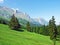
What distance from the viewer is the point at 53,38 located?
104875mm

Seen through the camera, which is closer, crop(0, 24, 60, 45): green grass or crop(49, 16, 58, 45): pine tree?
crop(0, 24, 60, 45): green grass

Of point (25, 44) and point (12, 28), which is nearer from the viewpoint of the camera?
point (25, 44)

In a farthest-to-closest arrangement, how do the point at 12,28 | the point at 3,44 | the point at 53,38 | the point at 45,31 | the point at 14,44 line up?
the point at 45,31 < the point at 12,28 < the point at 53,38 < the point at 14,44 < the point at 3,44

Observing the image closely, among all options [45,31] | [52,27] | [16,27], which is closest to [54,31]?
[52,27]

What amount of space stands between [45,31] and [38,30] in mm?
11618

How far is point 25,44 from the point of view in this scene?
71.6 meters

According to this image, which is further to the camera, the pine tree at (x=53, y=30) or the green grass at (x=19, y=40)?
the pine tree at (x=53, y=30)

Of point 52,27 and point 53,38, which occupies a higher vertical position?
point 52,27

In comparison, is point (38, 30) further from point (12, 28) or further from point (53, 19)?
point (53, 19)

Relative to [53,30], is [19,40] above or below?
below

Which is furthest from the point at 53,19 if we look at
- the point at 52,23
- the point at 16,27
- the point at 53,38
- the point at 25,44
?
the point at 25,44

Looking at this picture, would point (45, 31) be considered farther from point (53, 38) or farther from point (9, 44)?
point (9, 44)

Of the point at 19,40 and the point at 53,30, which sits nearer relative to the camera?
the point at 19,40

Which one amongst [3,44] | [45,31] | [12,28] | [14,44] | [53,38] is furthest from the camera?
[45,31]
